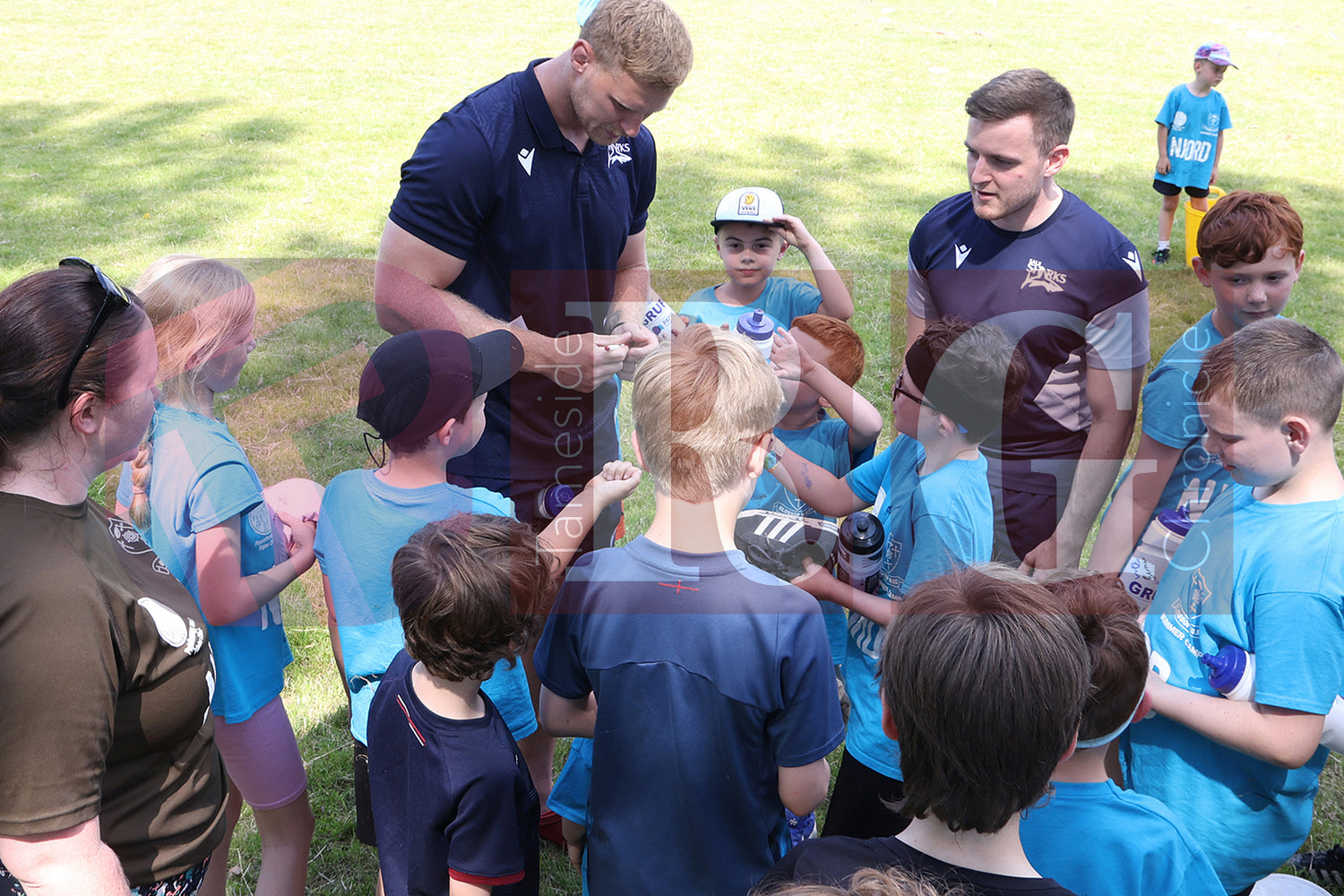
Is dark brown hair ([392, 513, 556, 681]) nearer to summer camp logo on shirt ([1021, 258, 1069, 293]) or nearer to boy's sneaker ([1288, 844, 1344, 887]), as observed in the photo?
summer camp logo on shirt ([1021, 258, 1069, 293])

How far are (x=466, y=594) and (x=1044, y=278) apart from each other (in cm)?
227

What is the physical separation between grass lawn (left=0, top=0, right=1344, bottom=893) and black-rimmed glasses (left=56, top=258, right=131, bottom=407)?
1.96m

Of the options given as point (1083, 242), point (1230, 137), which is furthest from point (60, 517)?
point (1230, 137)

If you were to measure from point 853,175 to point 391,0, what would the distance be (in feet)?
44.0

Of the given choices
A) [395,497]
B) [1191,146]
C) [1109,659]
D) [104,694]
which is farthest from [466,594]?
[1191,146]

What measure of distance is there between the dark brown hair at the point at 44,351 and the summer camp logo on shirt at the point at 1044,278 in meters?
2.69

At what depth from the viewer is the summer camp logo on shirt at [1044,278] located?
3.17 m

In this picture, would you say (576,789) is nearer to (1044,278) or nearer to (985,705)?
(985,705)

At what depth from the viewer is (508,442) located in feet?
10.5

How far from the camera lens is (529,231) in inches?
119

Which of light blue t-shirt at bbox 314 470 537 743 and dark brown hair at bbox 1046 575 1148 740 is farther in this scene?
light blue t-shirt at bbox 314 470 537 743

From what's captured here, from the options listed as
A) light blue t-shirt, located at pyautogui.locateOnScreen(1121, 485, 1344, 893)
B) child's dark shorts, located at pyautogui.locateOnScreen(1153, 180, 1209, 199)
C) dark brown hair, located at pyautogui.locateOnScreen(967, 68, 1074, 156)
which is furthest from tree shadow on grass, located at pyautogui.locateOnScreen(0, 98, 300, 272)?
child's dark shorts, located at pyautogui.locateOnScreen(1153, 180, 1209, 199)

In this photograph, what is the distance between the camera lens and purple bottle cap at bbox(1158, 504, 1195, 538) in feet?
9.34

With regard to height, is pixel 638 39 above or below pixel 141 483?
above
